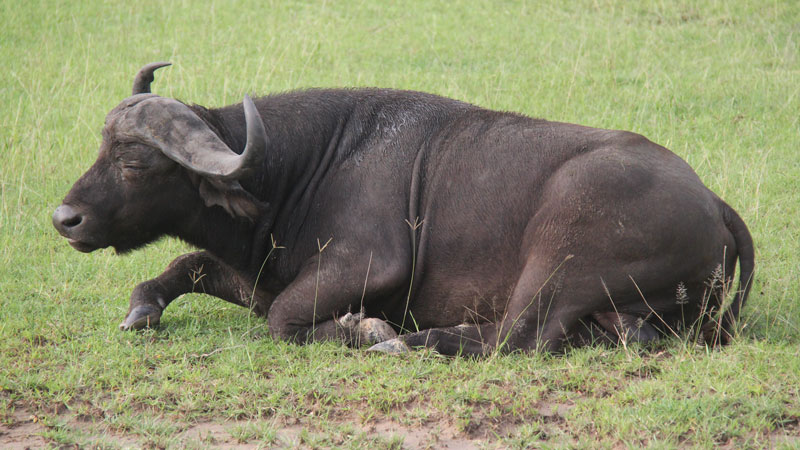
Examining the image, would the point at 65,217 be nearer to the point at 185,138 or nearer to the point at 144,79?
the point at 185,138

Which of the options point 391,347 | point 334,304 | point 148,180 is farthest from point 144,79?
point 391,347

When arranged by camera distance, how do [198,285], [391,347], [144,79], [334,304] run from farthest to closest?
1. [198,285]
2. [144,79]
3. [334,304]
4. [391,347]

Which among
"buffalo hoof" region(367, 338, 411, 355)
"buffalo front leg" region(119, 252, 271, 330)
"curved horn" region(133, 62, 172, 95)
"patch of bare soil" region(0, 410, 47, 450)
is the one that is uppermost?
"curved horn" region(133, 62, 172, 95)

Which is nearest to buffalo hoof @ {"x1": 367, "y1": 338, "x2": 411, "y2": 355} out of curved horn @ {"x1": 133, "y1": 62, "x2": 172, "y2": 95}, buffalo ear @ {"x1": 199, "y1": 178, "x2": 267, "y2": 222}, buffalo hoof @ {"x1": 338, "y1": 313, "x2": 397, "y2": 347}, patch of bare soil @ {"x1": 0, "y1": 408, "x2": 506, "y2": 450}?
buffalo hoof @ {"x1": 338, "y1": 313, "x2": 397, "y2": 347}

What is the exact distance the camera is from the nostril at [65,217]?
5.48 meters

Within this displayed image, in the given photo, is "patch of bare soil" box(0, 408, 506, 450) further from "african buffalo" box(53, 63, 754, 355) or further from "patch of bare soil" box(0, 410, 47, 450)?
"african buffalo" box(53, 63, 754, 355)

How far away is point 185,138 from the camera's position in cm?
549

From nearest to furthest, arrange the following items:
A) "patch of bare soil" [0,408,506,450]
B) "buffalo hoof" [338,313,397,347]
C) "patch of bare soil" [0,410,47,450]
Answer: "patch of bare soil" [0,408,506,450], "patch of bare soil" [0,410,47,450], "buffalo hoof" [338,313,397,347]

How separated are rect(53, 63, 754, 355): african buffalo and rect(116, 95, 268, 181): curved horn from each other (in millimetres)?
10

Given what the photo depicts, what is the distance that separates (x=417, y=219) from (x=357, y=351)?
95cm

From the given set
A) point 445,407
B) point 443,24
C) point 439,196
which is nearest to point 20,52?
point 443,24

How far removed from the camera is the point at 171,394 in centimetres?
498

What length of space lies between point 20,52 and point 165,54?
6.68ft

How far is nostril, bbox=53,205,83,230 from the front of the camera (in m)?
5.48
